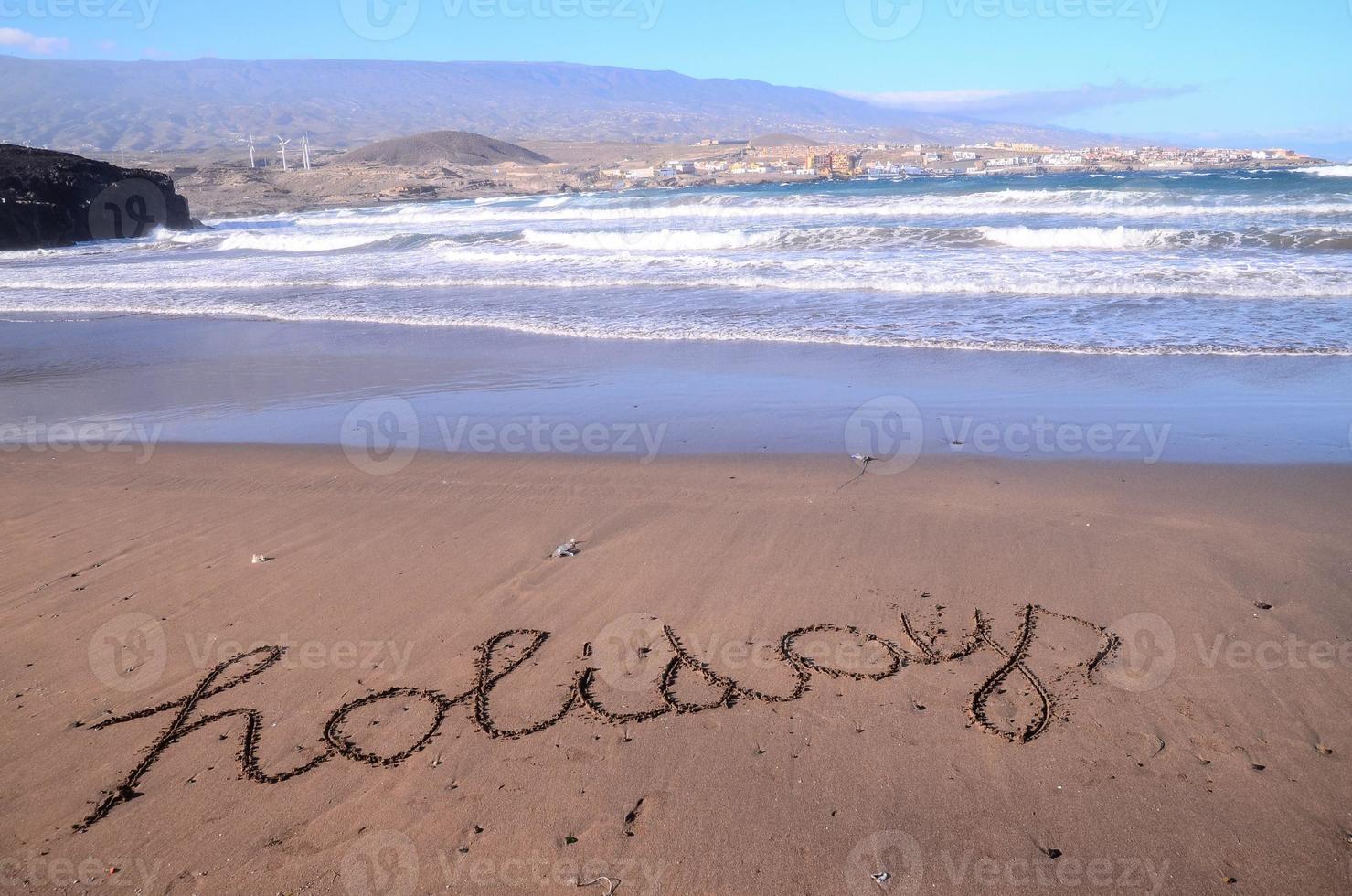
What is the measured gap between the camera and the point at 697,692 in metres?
3.34

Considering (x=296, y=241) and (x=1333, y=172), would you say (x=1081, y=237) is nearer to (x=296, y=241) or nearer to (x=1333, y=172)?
(x=296, y=241)

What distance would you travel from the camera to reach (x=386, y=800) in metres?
2.78

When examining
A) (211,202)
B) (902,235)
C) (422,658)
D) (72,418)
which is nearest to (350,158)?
(211,202)

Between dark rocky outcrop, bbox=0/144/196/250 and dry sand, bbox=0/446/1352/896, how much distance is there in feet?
123

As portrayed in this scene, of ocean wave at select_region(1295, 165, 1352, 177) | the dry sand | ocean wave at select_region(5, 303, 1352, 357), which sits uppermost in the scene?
ocean wave at select_region(1295, 165, 1352, 177)

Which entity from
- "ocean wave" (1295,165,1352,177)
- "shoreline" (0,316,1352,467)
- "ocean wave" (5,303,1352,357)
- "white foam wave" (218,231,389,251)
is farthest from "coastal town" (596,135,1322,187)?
"shoreline" (0,316,1352,467)

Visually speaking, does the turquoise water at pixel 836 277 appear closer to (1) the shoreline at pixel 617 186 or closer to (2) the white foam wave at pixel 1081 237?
(2) the white foam wave at pixel 1081 237

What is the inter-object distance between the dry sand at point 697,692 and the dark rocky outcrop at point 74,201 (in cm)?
3749

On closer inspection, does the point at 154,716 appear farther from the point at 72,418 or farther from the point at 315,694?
the point at 72,418

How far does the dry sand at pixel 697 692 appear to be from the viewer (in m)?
2.58

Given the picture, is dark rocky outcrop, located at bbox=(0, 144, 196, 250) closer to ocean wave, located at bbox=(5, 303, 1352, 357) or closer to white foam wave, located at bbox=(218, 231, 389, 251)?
white foam wave, located at bbox=(218, 231, 389, 251)

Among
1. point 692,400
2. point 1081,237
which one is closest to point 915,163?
point 1081,237

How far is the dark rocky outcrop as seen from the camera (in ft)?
110

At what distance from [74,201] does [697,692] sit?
45038 millimetres
